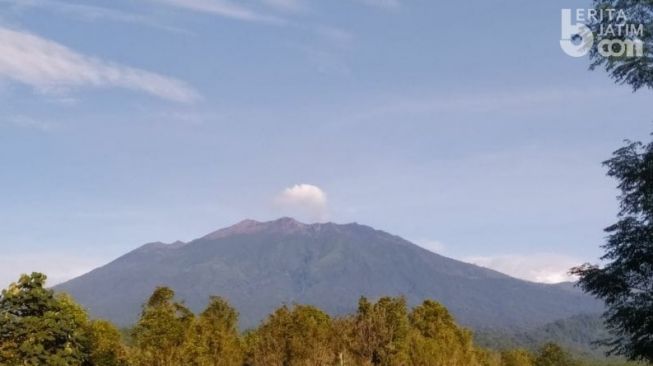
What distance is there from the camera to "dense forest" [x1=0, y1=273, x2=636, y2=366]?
86.3ft

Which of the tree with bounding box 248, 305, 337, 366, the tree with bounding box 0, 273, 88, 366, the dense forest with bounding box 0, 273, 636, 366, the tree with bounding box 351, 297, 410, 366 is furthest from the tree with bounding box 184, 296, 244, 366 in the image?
the tree with bounding box 351, 297, 410, 366

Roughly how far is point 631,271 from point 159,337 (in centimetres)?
1894

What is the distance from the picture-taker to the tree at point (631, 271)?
11.2m

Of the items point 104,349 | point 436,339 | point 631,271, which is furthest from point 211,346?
point 631,271

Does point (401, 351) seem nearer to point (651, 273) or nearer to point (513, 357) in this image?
point (651, 273)

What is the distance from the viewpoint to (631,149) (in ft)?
39.0

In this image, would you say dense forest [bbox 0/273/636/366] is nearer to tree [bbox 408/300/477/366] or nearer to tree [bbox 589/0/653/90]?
tree [bbox 408/300/477/366]

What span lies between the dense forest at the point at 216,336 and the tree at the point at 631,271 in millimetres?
18018

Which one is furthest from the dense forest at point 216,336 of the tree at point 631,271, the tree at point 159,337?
the tree at point 631,271

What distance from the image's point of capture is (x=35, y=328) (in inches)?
1078

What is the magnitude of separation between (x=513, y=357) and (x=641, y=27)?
73.1 metres

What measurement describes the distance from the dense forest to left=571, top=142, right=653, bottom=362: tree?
59.1 ft

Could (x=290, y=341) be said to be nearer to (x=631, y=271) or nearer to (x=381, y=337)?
(x=381, y=337)

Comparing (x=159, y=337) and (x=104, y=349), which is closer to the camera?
(x=159, y=337)
